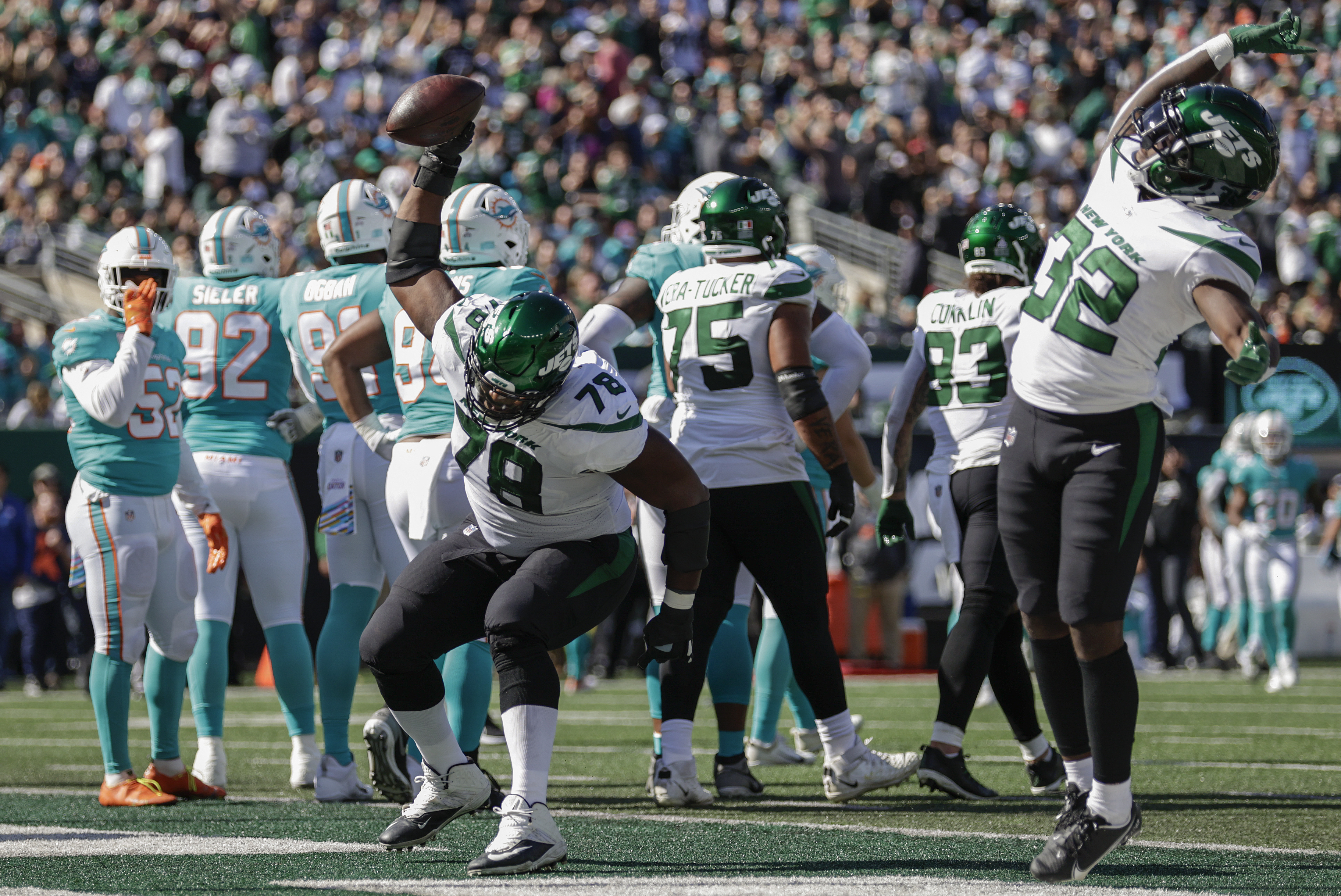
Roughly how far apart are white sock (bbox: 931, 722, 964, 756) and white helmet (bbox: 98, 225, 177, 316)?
9.53 ft

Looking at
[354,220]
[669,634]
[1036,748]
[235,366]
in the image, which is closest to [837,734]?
[1036,748]

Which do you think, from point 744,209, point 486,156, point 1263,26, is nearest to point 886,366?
point 486,156

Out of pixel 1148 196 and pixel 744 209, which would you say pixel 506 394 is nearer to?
pixel 1148 196

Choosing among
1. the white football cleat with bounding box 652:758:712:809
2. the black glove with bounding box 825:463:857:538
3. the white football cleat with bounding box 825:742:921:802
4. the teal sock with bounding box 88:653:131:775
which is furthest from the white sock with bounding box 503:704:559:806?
the teal sock with bounding box 88:653:131:775

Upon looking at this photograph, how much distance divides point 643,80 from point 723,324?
47.1 feet

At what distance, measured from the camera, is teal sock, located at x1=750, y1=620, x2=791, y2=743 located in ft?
21.0

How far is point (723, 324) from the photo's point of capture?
5410 millimetres

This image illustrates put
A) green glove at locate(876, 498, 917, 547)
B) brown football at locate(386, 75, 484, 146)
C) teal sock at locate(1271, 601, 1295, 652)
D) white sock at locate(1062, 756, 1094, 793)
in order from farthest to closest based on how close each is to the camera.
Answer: teal sock at locate(1271, 601, 1295, 652)
green glove at locate(876, 498, 917, 547)
brown football at locate(386, 75, 484, 146)
white sock at locate(1062, 756, 1094, 793)

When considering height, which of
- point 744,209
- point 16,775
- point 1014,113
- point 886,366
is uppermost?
point 1014,113

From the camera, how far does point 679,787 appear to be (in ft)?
17.4

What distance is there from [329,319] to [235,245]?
793 millimetres

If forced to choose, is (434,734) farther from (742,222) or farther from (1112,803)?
(742,222)

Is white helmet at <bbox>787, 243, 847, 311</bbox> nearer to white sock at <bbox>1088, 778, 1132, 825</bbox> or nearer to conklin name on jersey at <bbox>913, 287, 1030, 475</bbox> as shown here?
conklin name on jersey at <bbox>913, 287, 1030, 475</bbox>

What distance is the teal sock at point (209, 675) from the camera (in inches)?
238
